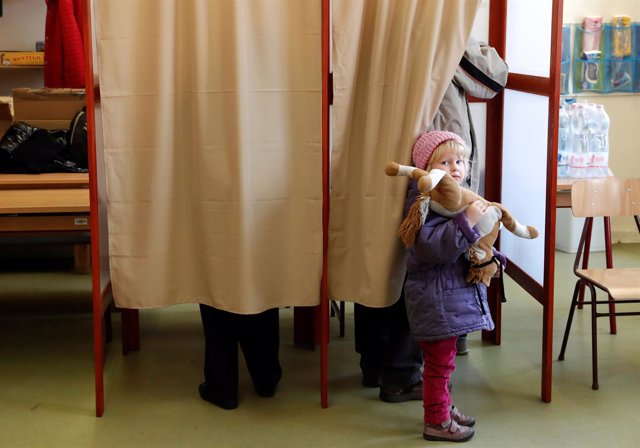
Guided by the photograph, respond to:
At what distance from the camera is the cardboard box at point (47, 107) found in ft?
15.2

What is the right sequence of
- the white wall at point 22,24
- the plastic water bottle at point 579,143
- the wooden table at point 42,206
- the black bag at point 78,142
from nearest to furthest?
the wooden table at point 42,206, the black bag at point 78,142, the plastic water bottle at point 579,143, the white wall at point 22,24

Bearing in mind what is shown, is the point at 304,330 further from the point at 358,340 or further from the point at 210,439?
the point at 210,439

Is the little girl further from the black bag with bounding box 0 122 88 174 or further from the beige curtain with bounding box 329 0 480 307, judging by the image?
the black bag with bounding box 0 122 88 174

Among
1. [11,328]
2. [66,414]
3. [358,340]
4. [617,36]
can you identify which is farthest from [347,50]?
[617,36]

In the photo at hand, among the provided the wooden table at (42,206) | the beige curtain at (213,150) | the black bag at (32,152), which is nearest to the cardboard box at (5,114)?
the black bag at (32,152)

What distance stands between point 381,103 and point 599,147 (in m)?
1.91

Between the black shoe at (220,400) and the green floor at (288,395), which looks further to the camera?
the black shoe at (220,400)

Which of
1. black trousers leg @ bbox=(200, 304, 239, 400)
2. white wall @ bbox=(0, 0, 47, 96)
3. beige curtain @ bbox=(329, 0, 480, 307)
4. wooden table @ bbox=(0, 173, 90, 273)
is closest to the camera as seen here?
beige curtain @ bbox=(329, 0, 480, 307)

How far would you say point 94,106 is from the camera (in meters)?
3.23

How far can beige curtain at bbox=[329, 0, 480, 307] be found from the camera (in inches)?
123

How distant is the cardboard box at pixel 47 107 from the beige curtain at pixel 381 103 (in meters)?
1.96

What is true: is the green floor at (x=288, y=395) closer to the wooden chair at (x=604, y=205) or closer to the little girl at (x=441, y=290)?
the little girl at (x=441, y=290)

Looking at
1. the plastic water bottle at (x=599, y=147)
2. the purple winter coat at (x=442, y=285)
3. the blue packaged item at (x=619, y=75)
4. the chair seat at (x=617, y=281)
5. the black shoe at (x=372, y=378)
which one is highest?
the blue packaged item at (x=619, y=75)

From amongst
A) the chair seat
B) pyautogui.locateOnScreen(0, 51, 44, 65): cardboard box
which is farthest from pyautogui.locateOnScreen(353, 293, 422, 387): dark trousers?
pyautogui.locateOnScreen(0, 51, 44, 65): cardboard box
